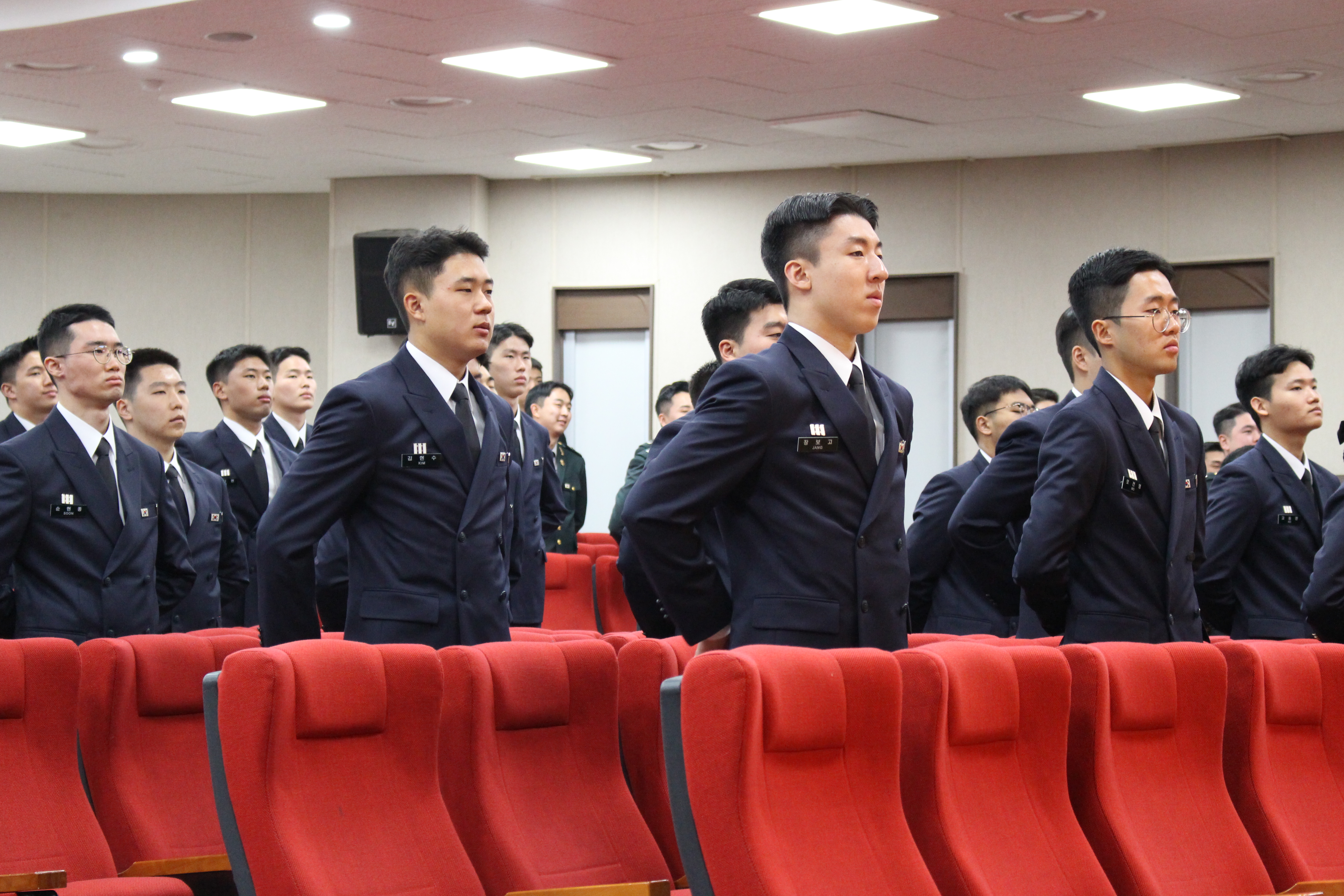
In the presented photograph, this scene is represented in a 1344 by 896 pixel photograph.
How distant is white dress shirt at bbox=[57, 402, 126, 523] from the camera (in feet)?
16.7

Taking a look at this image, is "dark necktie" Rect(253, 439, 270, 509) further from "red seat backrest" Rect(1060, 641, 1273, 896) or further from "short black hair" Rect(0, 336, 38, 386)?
"red seat backrest" Rect(1060, 641, 1273, 896)

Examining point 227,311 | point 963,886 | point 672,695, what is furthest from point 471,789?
point 227,311

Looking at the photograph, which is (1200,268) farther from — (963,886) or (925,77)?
(963,886)

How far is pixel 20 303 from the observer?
14.3 metres

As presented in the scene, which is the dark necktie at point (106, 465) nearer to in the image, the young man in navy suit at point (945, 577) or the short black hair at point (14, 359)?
the short black hair at point (14, 359)

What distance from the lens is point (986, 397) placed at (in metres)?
6.73

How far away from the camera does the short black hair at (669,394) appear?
30.3 ft

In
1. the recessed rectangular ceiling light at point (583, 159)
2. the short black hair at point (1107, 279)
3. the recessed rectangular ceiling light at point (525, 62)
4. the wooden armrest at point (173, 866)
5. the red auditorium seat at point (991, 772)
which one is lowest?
the wooden armrest at point (173, 866)

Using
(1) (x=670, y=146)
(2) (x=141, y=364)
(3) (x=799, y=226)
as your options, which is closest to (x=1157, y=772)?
(3) (x=799, y=226)

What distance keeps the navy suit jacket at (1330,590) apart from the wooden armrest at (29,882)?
11.5 ft

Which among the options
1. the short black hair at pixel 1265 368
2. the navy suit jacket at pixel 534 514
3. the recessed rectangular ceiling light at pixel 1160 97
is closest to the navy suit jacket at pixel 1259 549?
the short black hair at pixel 1265 368

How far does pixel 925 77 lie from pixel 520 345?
10.5ft

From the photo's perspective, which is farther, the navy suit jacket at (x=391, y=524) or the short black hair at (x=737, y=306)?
the short black hair at (x=737, y=306)

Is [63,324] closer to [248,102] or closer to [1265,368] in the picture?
[1265,368]
